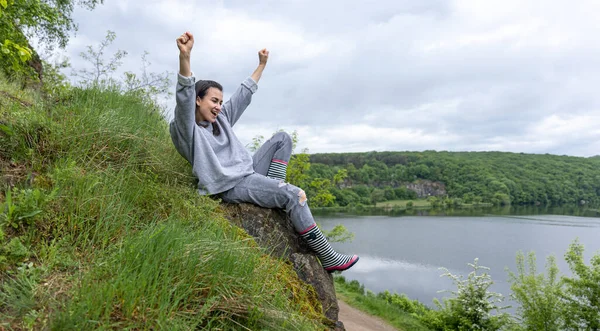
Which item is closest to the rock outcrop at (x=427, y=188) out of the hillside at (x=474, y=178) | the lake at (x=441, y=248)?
the hillside at (x=474, y=178)

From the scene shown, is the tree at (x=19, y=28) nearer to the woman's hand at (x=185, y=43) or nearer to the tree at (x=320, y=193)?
the woman's hand at (x=185, y=43)

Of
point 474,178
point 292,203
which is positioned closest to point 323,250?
point 292,203

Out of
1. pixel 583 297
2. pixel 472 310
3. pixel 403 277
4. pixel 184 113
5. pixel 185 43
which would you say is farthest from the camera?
pixel 403 277

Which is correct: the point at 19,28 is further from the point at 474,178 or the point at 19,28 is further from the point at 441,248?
the point at 474,178

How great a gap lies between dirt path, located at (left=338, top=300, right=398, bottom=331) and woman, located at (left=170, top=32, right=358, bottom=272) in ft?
21.0

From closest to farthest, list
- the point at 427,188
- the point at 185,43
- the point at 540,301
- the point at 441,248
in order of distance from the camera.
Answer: the point at 185,43 → the point at 540,301 → the point at 441,248 → the point at 427,188

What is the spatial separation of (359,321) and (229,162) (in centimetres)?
831

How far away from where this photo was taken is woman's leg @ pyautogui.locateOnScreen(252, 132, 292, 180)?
3555 millimetres

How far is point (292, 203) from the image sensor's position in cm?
319

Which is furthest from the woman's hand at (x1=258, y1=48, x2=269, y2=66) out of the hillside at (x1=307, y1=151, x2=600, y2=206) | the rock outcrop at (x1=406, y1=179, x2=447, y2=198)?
the rock outcrop at (x1=406, y1=179, x2=447, y2=198)

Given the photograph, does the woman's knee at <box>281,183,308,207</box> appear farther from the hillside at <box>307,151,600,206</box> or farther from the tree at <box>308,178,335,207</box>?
the hillside at <box>307,151,600,206</box>

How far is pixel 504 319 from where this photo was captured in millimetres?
12664

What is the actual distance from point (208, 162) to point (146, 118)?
1.36m

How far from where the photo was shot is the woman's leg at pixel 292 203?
10.4 ft
